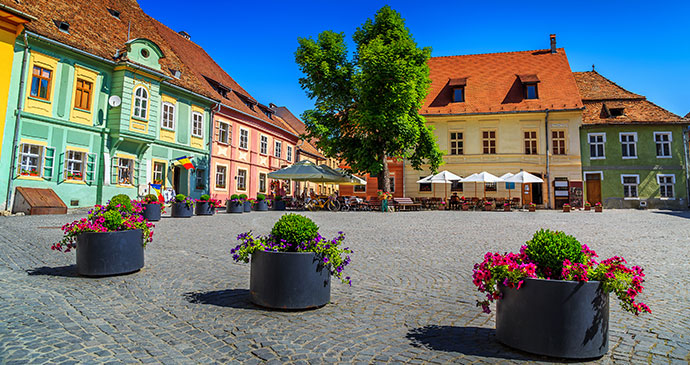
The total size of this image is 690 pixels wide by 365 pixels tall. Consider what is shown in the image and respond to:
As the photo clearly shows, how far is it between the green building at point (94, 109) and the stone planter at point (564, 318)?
59.0 feet

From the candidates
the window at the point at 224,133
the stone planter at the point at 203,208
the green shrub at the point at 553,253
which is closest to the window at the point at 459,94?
the window at the point at 224,133

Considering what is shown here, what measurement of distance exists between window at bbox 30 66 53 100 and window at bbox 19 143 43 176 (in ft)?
6.56

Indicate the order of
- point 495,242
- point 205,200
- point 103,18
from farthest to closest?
1. point 103,18
2. point 205,200
3. point 495,242

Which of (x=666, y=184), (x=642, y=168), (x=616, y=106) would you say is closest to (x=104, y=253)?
(x=642, y=168)

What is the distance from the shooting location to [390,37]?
80.3ft

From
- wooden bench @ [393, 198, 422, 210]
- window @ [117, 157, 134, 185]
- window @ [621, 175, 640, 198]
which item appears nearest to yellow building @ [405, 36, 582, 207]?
window @ [621, 175, 640, 198]

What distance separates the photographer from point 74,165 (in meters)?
17.7

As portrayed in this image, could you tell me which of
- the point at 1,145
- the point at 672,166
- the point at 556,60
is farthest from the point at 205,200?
the point at 672,166

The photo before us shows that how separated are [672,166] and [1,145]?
38.5 meters

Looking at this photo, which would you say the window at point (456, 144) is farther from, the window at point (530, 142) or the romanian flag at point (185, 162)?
the romanian flag at point (185, 162)

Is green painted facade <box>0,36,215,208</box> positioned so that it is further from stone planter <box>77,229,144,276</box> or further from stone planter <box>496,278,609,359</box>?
stone planter <box>496,278,609,359</box>

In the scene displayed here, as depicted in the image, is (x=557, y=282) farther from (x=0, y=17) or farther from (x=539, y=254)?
(x=0, y=17)

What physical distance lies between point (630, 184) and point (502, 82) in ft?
38.2

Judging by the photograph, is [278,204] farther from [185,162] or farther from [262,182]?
[262,182]
